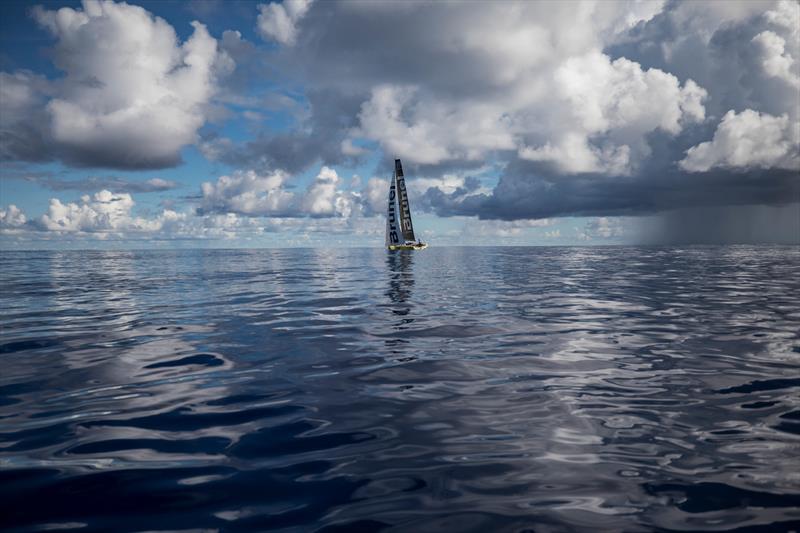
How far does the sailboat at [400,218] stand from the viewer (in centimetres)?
9162

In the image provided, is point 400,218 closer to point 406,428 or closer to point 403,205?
point 403,205

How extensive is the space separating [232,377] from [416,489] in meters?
5.78

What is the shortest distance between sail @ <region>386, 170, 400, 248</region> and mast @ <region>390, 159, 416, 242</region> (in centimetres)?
123

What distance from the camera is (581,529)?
3.86 meters

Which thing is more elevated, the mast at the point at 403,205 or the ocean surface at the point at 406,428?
the mast at the point at 403,205

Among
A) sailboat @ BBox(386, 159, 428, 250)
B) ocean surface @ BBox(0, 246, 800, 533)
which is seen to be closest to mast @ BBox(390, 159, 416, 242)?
sailboat @ BBox(386, 159, 428, 250)

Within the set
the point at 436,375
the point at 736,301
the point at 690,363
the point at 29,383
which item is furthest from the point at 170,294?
the point at 736,301

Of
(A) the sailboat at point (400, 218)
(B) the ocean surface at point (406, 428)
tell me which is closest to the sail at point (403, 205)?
(A) the sailboat at point (400, 218)

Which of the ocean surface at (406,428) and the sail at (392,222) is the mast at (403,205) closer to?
the sail at (392,222)

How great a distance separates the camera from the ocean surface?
166 inches

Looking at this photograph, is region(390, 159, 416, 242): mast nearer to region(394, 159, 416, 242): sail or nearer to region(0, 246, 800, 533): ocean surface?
region(394, 159, 416, 242): sail

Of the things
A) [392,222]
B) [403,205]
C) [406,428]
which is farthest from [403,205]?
[406,428]

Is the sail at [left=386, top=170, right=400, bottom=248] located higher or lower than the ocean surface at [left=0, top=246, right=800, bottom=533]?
higher

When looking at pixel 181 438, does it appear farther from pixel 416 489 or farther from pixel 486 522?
pixel 486 522
